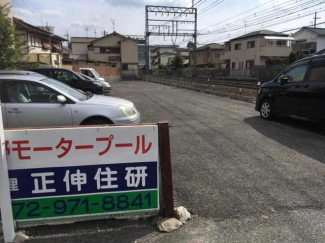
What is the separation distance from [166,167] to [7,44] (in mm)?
12360

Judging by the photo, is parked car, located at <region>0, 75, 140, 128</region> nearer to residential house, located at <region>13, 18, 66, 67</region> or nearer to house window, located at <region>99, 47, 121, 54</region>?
residential house, located at <region>13, 18, 66, 67</region>

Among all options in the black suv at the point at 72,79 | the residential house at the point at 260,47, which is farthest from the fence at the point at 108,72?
the black suv at the point at 72,79

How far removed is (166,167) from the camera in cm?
302

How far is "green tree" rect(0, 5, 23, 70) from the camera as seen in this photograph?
12.3 meters

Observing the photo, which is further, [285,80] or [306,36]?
[306,36]

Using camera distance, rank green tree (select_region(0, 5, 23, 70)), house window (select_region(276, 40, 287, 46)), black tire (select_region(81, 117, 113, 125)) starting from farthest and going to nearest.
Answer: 1. house window (select_region(276, 40, 287, 46))
2. green tree (select_region(0, 5, 23, 70))
3. black tire (select_region(81, 117, 113, 125))

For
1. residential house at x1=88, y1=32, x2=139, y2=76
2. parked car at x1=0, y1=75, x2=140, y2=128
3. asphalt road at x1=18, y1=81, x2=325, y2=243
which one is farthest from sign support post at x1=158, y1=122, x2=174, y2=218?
residential house at x1=88, y1=32, x2=139, y2=76

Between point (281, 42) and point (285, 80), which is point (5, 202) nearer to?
point (285, 80)

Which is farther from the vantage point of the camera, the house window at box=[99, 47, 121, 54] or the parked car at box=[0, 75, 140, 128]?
the house window at box=[99, 47, 121, 54]

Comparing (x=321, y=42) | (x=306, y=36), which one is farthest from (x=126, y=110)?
(x=306, y=36)

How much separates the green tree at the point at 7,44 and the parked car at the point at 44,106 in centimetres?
847

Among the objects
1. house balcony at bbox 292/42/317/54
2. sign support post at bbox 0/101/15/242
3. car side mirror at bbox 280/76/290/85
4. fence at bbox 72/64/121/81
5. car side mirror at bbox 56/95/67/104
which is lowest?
sign support post at bbox 0/101/15/242

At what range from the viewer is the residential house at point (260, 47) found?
42.5 meters

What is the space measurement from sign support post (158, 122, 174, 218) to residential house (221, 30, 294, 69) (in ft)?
139
